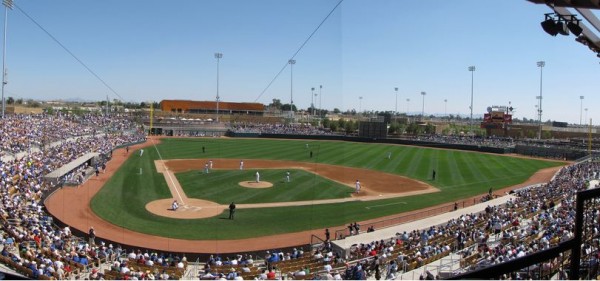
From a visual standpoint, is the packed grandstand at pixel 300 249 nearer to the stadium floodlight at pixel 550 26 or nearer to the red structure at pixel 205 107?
the stadium floodlight at pixel 550 26

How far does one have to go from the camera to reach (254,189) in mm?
26375

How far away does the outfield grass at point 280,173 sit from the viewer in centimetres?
1928

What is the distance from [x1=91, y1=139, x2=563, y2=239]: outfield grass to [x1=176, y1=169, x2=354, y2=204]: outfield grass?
3.28 feet

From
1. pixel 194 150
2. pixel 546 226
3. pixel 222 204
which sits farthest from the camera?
pixel 194 150

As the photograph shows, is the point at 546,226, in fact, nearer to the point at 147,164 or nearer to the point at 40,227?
the point at 40,227

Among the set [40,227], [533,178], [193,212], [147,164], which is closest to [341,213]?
[193,212]

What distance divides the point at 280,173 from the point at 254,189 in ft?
21.6

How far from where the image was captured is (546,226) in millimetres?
16500

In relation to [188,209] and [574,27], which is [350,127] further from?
[574,27]

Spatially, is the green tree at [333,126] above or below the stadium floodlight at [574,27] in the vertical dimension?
below

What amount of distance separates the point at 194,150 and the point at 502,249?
3618cm

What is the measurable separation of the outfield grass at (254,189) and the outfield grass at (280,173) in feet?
3.28

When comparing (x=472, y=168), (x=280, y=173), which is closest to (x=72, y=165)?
(x=280, y=173)

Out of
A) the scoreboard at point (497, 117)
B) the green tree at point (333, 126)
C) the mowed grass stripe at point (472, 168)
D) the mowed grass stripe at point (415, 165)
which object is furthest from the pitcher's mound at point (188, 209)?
the scoreboard at point (497, 117)
